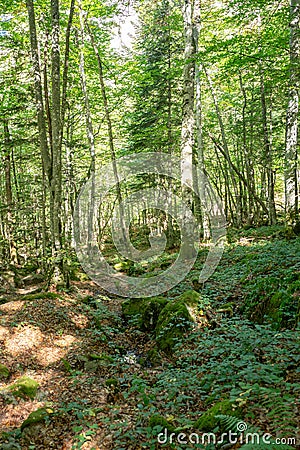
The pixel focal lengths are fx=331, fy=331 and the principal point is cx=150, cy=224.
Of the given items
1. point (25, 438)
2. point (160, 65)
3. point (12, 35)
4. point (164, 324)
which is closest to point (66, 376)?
point (25, 438)

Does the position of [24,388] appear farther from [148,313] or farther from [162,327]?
[148,313]

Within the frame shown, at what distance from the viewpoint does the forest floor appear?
4.09 meters

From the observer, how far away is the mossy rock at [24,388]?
539cm

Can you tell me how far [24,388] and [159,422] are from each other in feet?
8.47

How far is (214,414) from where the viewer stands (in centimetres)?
388

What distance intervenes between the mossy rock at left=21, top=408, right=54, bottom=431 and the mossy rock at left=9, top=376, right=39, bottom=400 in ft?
2.10

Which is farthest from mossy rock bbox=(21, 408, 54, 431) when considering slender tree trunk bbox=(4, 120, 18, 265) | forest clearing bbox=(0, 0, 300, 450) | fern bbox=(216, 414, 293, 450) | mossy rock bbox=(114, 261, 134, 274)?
slender tree trunk bbox=(4, 120, 18, 265)

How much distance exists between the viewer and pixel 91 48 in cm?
1747

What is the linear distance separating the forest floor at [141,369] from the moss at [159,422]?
0.07m

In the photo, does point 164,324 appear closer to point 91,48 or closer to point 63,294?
point 63,294

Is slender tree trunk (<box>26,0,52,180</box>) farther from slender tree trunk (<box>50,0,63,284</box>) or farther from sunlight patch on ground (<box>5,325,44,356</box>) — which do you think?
sunlight patch on ground (<box>5,325,44,356</box>)

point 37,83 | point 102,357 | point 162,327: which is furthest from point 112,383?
point 37,83

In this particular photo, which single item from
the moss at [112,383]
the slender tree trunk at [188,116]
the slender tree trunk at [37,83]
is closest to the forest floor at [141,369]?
the moss at [112,383]

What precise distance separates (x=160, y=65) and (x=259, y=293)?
1415 cm
